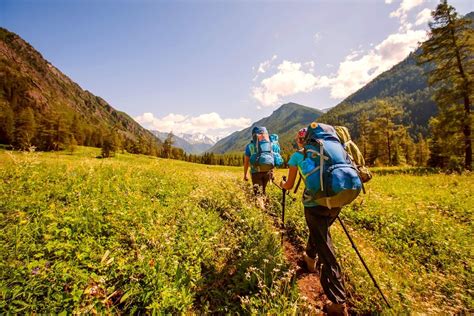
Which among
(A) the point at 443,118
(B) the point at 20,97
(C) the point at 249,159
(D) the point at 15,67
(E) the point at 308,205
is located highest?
(D) the point at 15,67

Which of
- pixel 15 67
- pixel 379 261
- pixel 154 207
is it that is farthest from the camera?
pixel 15 67

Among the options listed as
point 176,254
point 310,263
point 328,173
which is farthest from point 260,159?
point 176,254

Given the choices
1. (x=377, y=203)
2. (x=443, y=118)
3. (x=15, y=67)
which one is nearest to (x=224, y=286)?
(x=377, y=203)

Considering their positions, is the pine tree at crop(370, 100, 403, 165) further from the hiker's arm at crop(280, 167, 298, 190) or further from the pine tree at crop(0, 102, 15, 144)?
the pine tree at crop(0, 102, 15, 144)

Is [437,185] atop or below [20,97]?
below

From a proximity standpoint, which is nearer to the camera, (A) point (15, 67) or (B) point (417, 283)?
(B) point (417, 283)

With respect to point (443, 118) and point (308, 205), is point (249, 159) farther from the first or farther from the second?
point (443, 118)

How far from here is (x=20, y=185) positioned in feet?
15.6

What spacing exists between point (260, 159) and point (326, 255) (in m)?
3.77

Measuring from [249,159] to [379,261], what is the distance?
4.74m

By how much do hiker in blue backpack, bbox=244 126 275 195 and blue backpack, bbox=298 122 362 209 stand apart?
10.5 feet

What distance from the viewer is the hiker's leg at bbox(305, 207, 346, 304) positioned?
143 inches

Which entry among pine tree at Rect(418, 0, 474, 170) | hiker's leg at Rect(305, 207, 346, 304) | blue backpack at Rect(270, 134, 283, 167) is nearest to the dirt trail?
hiker's leg at Rect(305, 207, 346, 304)

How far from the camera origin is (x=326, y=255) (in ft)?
12.5
